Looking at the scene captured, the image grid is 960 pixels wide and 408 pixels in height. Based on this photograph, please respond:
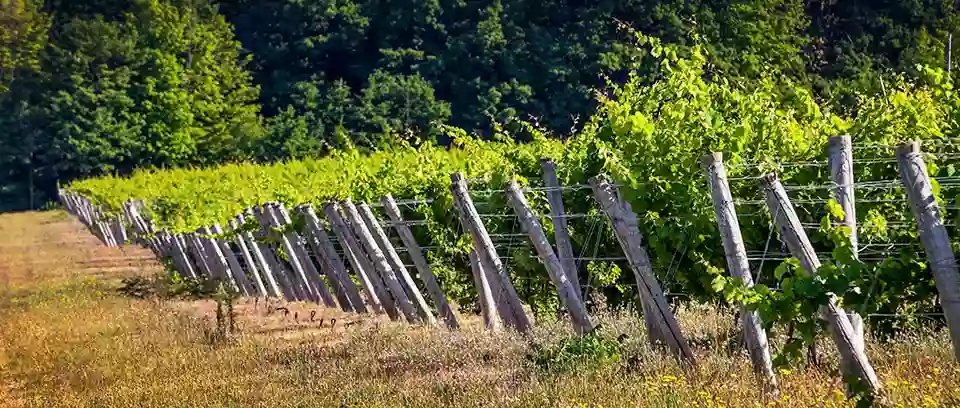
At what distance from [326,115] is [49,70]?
23113mm

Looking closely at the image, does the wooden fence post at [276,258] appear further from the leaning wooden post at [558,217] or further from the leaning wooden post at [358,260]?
the leaning wooden post at [558,217]

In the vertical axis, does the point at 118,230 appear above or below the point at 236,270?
below

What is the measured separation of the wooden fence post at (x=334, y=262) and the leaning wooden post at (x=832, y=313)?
8.51m

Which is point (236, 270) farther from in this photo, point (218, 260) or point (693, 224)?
point (693, 224)

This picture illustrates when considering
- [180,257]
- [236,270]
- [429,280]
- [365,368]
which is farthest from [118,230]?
[365,368]

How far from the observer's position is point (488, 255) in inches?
436

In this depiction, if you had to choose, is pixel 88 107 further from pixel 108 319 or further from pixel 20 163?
pixel 108 319

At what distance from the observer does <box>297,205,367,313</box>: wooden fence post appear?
15.2m

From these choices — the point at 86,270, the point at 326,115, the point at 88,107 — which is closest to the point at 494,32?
the point at 326,115

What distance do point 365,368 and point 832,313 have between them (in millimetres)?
4384

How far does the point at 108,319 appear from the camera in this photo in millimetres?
15469

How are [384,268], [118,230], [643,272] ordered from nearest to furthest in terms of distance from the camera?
[643,272] < [384,268] < [118,230]

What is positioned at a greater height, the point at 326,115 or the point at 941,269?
the point at 941,269

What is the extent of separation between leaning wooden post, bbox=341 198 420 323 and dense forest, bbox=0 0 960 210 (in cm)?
5870
